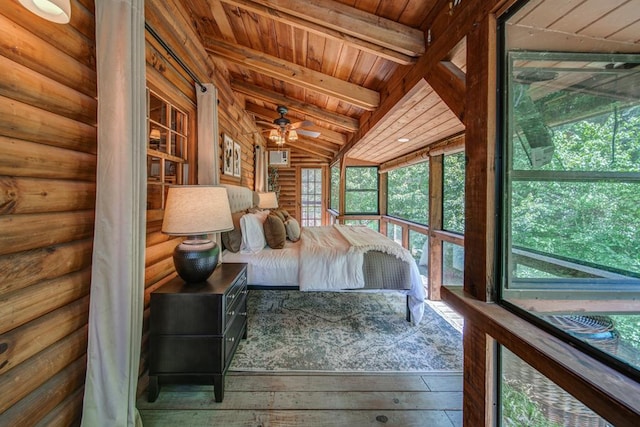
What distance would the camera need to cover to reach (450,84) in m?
1.53

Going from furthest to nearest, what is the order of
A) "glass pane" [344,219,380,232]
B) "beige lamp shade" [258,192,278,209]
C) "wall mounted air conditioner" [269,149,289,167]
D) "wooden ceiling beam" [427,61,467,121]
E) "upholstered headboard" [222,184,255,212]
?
"wall mounted air conditioner" [269,149,289,167] < "glass pane" [344,219,380,232] < "beige lamp shade" [258,192,278,209] < "upholstered headboard" [222,184,255,212] < "wooden ceiling beam" [427,61,467,121]

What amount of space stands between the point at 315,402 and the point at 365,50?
2.61 metres

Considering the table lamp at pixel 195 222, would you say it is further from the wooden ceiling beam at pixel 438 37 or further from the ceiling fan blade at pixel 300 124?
the ceiling fan blade at pixel 300 124

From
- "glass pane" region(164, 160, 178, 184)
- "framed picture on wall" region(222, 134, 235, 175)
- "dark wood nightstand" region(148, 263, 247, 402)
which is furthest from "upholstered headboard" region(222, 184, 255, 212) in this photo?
"dark wood nightstand" region(148, 263, 247, 402)

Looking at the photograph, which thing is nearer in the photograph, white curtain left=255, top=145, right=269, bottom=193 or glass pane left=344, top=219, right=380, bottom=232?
white curtain left=255, top=145, right=269, bottom=193

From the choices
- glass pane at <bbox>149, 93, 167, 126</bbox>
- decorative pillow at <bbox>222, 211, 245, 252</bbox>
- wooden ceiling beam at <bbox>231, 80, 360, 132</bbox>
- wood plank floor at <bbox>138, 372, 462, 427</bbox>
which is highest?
wooden ceiling beam at <bbox>231, 80, 360, 132</bbox>

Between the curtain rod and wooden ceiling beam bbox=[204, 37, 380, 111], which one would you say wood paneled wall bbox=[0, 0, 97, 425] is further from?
wooden ceiling beam bbox=[204, 37, 380, 111]

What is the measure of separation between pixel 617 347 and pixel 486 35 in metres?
1.28

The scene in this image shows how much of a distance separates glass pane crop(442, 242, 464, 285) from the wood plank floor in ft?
5.42

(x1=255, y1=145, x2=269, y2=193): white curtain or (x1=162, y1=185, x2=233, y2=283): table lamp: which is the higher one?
(x1=255, y1=145, x2=269, y2=193): white curtain

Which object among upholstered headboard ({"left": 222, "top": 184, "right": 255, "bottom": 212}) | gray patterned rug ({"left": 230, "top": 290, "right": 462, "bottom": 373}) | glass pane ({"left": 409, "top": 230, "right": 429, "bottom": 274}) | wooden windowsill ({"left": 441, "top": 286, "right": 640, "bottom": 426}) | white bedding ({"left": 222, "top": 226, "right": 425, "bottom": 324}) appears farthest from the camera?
glass pane ({"left": 409, "top": 230, "right": 429, "bottom": 274})

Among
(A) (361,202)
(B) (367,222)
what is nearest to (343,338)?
(B) (367,222)

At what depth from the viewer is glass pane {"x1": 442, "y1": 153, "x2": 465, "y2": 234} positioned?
3.24m

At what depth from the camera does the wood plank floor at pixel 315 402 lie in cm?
151
